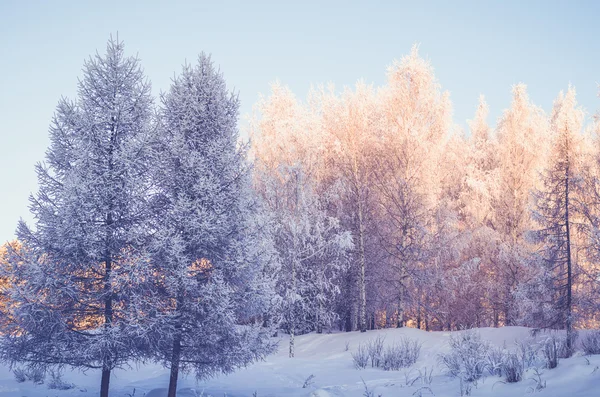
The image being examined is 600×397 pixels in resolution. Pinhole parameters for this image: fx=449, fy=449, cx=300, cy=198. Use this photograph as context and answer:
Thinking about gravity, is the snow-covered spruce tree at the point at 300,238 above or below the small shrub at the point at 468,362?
above

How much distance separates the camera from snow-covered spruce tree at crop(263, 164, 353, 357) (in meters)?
17.5

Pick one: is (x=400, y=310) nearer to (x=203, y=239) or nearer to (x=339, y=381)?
(x=339, y=381)

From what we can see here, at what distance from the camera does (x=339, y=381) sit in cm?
901

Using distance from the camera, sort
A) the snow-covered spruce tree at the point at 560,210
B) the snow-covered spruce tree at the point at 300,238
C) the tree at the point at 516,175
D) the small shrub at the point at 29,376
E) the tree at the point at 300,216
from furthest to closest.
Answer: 1. the tree at the point at 516,175
2. the tree at the point at 300,216
3. the snow-covered spruce tree at the point at 300,238
4. the snow-covered spruce tree at the point at 560,210
5. the small shrub at the point at 29,376

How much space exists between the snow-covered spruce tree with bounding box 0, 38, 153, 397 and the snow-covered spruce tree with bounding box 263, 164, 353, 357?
8742mm

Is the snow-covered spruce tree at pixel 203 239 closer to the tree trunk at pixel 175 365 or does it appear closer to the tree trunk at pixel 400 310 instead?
the tree trunk at pixel 175 365

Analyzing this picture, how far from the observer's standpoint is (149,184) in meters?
9.30

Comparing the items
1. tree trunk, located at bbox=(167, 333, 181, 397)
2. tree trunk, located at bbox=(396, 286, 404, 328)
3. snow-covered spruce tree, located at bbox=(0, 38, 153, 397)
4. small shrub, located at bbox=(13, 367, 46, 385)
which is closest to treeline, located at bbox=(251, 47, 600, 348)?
tree trunk, located at bbox=(396, 286, 404, 328)

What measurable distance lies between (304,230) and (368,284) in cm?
566

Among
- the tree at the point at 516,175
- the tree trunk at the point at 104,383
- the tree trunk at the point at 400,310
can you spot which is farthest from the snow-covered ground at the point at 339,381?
the tree at the point at 516,175

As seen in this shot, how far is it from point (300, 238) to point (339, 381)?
9200 mm

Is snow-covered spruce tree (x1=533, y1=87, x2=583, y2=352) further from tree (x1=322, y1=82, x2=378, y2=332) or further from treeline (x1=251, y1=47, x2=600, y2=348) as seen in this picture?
tree (x1=322, y1=82, x2=378, y2=332)

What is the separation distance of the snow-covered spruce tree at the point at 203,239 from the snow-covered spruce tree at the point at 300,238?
25.0ft

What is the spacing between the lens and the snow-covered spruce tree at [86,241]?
8164 mm
